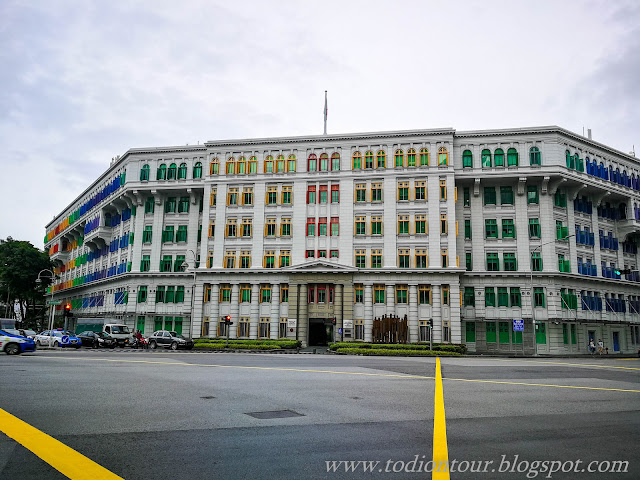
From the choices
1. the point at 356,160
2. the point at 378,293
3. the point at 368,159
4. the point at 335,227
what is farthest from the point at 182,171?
the point at 378,293

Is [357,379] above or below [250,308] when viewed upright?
below

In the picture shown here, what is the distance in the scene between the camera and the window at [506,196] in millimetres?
50219

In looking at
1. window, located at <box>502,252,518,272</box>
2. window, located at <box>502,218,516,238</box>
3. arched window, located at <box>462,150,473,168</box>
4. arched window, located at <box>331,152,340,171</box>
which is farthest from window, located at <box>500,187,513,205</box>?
arched window, located at <box>331,152,340,171</box>

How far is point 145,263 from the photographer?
55.4 m

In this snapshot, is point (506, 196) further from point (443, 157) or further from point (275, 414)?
point (275, 414)

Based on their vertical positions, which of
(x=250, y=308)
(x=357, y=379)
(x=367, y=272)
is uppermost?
(x=367, y=272)

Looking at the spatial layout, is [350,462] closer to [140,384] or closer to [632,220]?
[140,384]

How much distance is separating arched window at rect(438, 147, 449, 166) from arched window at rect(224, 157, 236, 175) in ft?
69.2

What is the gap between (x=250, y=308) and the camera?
5034 cm

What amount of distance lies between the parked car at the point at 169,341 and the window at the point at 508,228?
31.3 m

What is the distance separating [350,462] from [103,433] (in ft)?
13.4

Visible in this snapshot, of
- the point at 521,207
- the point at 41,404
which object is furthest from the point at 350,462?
the point at 521,207

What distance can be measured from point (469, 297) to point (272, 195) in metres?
22.1

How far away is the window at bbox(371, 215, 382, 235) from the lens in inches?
1950
